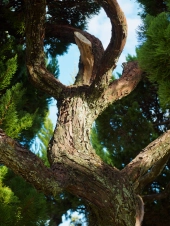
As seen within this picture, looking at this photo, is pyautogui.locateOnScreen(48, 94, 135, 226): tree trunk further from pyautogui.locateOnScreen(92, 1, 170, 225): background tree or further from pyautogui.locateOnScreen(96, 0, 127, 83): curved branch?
pyautogui.locateOnScreen(92, 1, 170, 225): background tree


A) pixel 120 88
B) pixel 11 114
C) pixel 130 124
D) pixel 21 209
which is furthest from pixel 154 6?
pixel 21 209

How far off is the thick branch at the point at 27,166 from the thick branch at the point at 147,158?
21.5 inches

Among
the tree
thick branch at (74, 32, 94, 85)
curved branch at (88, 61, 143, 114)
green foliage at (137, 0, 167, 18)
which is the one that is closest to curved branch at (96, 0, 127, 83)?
the tree

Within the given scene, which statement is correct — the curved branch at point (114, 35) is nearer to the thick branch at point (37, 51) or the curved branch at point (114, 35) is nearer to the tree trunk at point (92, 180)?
the thick branch at point (37, 51)

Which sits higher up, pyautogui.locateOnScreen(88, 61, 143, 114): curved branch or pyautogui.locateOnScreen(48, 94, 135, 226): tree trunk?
pyautogui.locateOnScreen(88, 61, 143, 114): curved branch

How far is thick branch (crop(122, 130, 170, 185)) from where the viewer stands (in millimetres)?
2658

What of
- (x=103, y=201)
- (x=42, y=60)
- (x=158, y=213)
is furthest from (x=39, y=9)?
(x=158, y=213)

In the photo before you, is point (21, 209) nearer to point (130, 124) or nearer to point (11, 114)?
point (11, 114)

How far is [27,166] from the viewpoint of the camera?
236 centimetres

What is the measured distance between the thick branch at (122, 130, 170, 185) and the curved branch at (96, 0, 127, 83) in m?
0.69

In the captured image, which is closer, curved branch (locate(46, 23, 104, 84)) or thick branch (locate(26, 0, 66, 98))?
thick branch (locate(26, 0, 66, 98))

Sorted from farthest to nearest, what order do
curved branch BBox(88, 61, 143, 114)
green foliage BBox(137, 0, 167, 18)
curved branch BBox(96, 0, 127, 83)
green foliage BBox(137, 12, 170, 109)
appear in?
1. green foliage BBox(137, 0, 167, 18)
2. curved branch BBox(88, 61, 143, 114)
3. curved branch BBox(96, 0, 127, 83)
4. green foliage BBox(137, 12, 170, 109)

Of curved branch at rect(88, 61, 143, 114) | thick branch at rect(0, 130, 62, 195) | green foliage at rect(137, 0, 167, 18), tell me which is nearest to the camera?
thick branch at rect(0, 130, 62, 195)

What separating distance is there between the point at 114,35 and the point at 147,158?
989mm
